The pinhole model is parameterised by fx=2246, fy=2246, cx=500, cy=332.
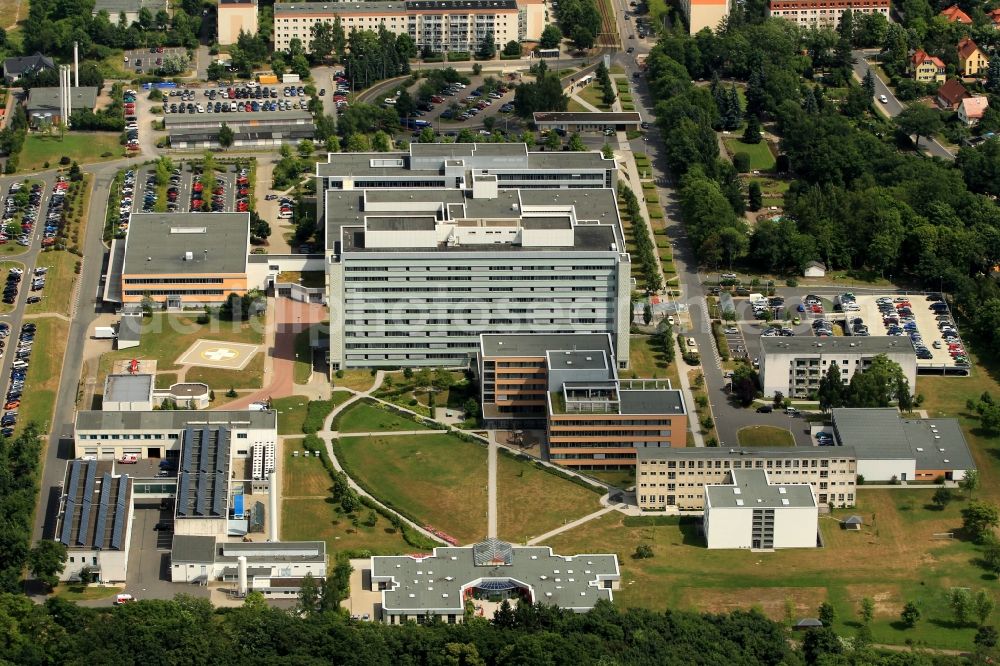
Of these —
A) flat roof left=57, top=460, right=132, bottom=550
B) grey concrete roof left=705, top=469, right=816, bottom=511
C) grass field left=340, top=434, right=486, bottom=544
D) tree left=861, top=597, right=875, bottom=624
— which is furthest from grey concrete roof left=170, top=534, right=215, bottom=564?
tree left=861, top=597, right=875, bottom=624

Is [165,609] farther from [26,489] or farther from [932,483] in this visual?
[932,483]

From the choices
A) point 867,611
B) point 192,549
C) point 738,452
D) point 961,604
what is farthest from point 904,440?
point 192,549

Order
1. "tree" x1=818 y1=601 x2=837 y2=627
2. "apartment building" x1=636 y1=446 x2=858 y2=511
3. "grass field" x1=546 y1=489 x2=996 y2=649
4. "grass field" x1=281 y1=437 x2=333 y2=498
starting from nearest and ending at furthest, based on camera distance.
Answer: "tree" x1=818 y1=601 x2=837 y2=627
"grass field" x1=546 y1=489 x2=996 y2=649
"apartment building" x1=636 y1=446 x2=858 y2=511
"grass field" x1=281 y1=437 x2=333 y2=498

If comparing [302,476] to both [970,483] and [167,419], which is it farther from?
[970,483]

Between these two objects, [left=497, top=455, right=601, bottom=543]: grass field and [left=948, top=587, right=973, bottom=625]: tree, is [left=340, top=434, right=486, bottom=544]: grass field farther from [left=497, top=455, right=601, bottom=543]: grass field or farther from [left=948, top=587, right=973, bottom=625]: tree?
[left=948, top=587, right=973, bottom=625]: tree

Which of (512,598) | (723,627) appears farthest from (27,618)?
(723,627)

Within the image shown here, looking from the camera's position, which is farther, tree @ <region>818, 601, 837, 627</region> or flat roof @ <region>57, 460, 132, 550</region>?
flat roof @ <region>57, 460, 132, 550</region>
